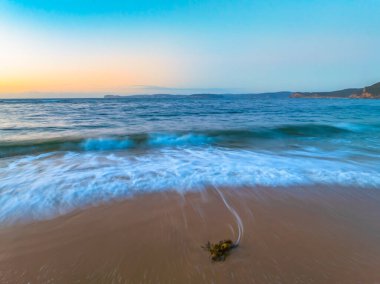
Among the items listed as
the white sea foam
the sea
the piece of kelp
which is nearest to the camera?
the piece of kelp

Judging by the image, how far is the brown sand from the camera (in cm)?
246

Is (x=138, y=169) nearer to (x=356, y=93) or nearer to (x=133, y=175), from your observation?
(x=133, y=175)

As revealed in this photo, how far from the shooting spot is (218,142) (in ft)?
36.0

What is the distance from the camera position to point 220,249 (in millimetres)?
2756

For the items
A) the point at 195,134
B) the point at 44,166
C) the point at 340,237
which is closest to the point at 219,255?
the point at 340,237

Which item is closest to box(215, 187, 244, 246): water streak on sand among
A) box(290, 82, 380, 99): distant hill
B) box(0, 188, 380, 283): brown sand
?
box(0, 188, 380, 283): brown sand

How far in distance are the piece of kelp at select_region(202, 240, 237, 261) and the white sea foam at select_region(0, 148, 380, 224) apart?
1.96 metres

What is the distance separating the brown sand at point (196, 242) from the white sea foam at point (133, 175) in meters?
0.59

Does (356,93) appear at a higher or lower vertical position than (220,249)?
lower

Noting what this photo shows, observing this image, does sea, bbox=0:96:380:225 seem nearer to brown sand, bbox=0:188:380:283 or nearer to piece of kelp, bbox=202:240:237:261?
brown sand, bbox=0:188:380:283

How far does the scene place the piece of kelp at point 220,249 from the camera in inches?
105

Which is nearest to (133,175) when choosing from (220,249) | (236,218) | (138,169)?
(138,169)

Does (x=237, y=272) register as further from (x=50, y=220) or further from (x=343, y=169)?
(x=343, y=169)

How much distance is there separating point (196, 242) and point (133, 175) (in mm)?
3021
